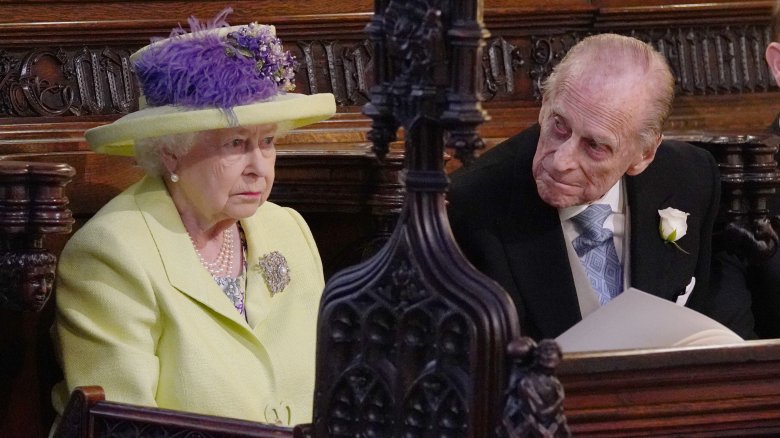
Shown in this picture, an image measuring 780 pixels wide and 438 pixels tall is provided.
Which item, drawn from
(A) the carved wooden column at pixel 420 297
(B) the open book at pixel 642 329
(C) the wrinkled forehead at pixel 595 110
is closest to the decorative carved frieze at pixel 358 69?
(C) the wrinkled forehead at pixel 595 110

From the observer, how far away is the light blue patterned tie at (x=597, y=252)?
122 inches

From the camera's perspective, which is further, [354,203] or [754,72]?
[754,72]

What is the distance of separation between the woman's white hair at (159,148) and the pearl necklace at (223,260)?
15 cm

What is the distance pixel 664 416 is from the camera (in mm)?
1811

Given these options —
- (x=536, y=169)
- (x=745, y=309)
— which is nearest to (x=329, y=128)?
(x=536, y=169)

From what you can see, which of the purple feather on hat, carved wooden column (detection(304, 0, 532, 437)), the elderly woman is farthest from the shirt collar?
carved wooden column (detection(304, 0, 532, 437))

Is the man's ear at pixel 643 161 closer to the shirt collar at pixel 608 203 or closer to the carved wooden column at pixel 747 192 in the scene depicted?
the shirt collar at pixel 608 203

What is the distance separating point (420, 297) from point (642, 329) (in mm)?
748

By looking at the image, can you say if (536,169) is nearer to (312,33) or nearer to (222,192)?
(222,192)

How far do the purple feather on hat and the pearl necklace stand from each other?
11.5 inches

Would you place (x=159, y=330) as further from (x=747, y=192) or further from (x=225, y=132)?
(x=747, y=192)

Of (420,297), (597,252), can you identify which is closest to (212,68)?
(597,252)

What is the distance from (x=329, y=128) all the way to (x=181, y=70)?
3.21 feet

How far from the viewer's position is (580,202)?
10.0 ft
